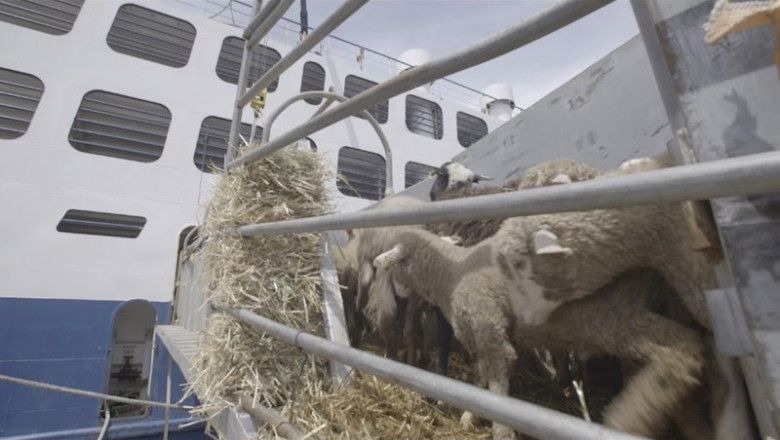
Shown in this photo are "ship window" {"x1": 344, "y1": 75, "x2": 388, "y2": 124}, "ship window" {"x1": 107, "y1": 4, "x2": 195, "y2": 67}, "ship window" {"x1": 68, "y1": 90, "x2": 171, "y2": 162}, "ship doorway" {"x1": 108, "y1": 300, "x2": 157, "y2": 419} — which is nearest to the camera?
"ship doorway" {"x1": 108, "y1": 300, "x2": 157, "y2": 419}

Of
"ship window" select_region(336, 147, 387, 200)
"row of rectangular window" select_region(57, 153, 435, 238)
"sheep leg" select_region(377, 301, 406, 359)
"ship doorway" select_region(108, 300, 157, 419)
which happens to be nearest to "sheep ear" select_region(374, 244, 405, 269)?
"sheep leg" select_region(377, 301, 406, 359)

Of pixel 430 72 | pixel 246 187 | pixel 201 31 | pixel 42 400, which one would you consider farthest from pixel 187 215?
pixel 430 72

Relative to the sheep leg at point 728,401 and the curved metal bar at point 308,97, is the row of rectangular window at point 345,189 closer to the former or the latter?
the curved metal bar at point 308,97

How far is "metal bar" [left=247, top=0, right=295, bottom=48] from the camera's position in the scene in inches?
73.1

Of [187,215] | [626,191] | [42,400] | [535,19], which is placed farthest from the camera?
[187,215]

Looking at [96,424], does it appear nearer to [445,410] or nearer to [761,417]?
[445,410]

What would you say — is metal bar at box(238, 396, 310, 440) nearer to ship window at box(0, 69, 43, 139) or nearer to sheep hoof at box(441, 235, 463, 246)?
sheep hoof at box(441, 235, 463, 246)

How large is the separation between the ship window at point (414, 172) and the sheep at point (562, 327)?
6682 millimetres

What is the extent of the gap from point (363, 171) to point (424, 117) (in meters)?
2.29

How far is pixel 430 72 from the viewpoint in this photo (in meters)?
1.03

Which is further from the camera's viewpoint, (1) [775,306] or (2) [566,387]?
(2) [566,387]

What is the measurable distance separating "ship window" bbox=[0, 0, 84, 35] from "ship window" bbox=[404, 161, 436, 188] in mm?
5814

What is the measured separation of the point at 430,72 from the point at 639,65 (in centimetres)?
151

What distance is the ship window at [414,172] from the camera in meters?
8.80
